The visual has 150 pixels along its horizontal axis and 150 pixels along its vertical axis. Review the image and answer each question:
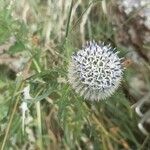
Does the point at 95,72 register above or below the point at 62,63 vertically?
→ below

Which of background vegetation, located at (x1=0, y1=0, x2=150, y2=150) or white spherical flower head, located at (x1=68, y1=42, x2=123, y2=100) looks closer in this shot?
white spherical flower head, located at (x1=68, y1=42, x2=123, y2=100)

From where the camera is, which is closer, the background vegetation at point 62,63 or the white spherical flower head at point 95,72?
the white spherical flower head at point 95,72

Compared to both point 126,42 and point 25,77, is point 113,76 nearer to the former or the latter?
point 25,77

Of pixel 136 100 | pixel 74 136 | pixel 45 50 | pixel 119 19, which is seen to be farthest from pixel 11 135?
pixel 119 19
